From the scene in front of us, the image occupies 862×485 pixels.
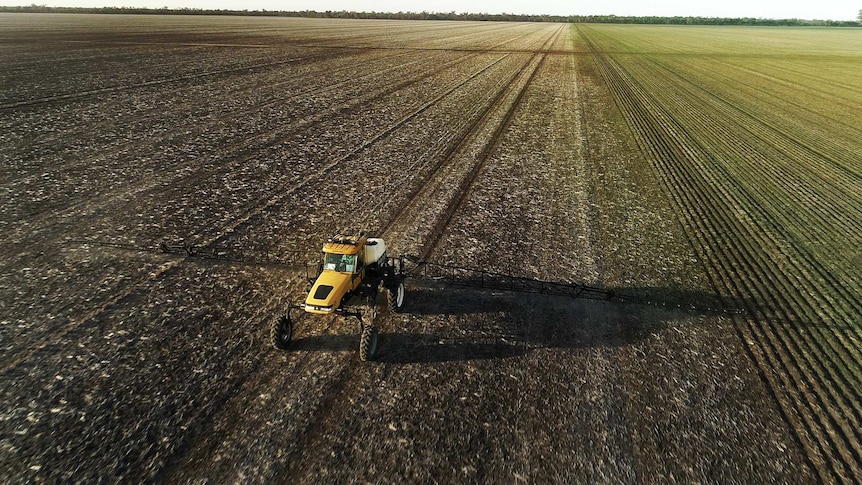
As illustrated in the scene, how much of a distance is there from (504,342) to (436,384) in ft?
6.43

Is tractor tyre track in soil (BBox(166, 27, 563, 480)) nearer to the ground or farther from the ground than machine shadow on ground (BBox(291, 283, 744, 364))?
farther from the ground

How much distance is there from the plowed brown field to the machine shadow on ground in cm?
7

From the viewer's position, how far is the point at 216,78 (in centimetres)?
3806

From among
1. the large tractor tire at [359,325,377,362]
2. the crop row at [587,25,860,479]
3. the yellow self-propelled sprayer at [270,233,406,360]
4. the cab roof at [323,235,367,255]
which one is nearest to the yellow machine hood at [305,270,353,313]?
the yellow self-propelled sprayer at [270,233,406,360]

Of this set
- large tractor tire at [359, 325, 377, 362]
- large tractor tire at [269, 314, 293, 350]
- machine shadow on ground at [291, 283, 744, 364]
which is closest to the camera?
large tractor tire at [359, 325, 377, 362]

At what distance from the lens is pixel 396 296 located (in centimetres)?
1036

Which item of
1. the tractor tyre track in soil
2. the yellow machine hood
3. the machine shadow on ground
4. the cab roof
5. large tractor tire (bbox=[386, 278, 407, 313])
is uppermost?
the cab roof

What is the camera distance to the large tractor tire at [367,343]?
29.3 feet

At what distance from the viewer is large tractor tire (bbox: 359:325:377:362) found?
8930 millimetres

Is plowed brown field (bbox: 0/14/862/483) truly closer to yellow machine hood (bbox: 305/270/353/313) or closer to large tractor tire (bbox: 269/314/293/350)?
large tractor tire (bbox: 269/314/293/350)

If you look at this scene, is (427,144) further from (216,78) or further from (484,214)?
(216,78)

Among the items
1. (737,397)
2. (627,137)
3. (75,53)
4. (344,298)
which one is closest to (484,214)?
(344,298)

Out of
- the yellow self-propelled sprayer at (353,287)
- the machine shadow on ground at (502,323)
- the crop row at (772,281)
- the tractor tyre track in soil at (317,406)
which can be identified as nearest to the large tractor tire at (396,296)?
the yellow self-propelled sprayer at (353,287)

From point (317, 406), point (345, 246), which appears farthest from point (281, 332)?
point (345, 246)
